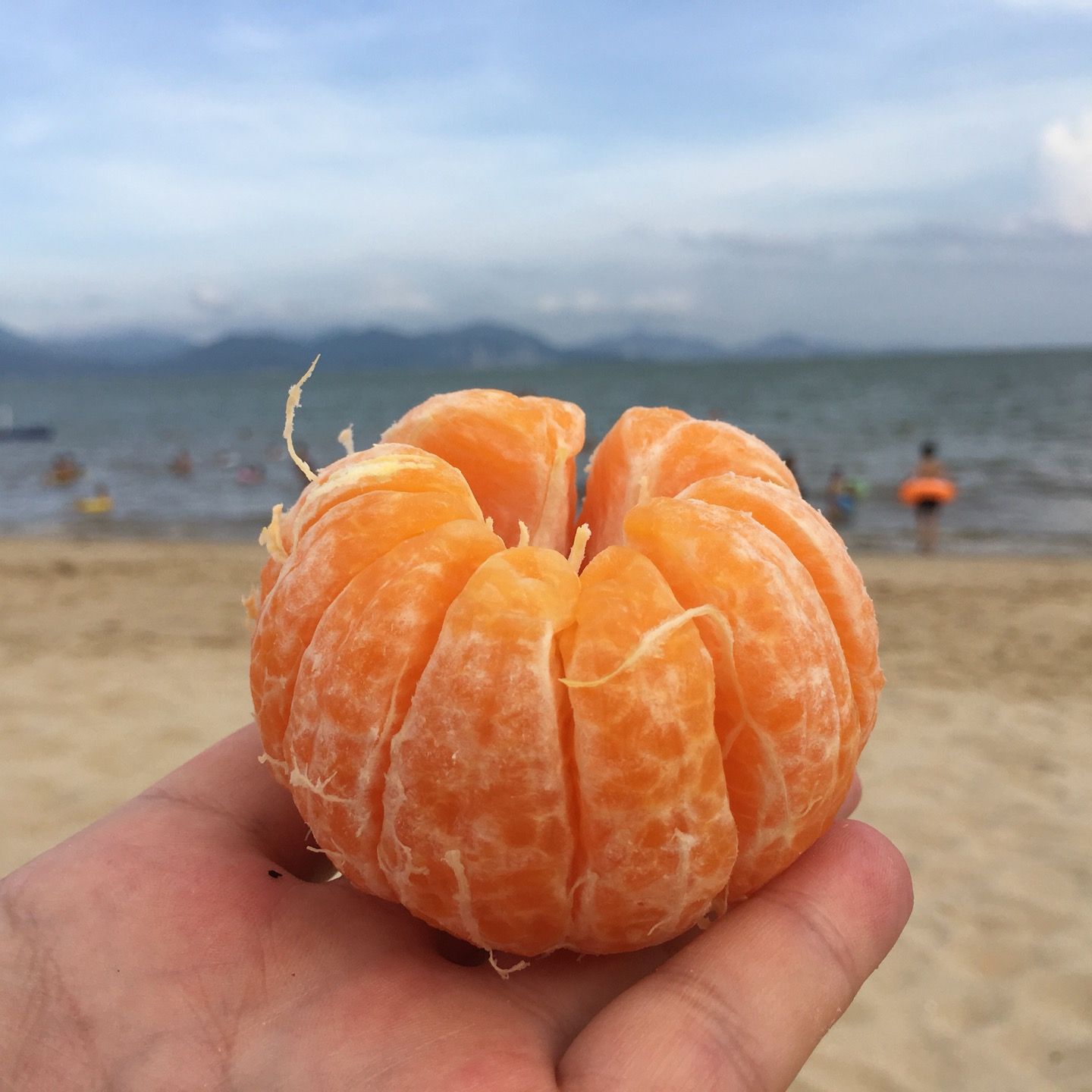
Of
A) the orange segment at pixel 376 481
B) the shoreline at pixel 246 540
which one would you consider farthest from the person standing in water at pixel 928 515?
the orange segment at pixel 376 481

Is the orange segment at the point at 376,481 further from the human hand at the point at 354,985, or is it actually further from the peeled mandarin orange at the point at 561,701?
the human hand at the point at 354,985

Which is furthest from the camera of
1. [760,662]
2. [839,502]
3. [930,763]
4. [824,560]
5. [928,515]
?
[839,502]

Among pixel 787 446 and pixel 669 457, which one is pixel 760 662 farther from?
pixel 787 446

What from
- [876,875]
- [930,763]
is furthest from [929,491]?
[876,875]

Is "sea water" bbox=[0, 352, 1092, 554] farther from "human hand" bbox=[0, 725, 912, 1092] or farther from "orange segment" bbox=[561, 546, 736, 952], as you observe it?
"human hand" bbox=[0, 725, 912, 1092]

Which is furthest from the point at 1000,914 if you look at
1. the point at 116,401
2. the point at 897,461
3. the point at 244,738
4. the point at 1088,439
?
the point at 116,401

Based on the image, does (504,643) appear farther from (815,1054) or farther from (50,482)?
(50,482)

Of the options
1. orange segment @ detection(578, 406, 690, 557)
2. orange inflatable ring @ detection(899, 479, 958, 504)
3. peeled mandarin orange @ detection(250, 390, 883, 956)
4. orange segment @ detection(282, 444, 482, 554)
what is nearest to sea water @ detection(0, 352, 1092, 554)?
orange inflatable ring @ detection(899, 479, 958, 504)
